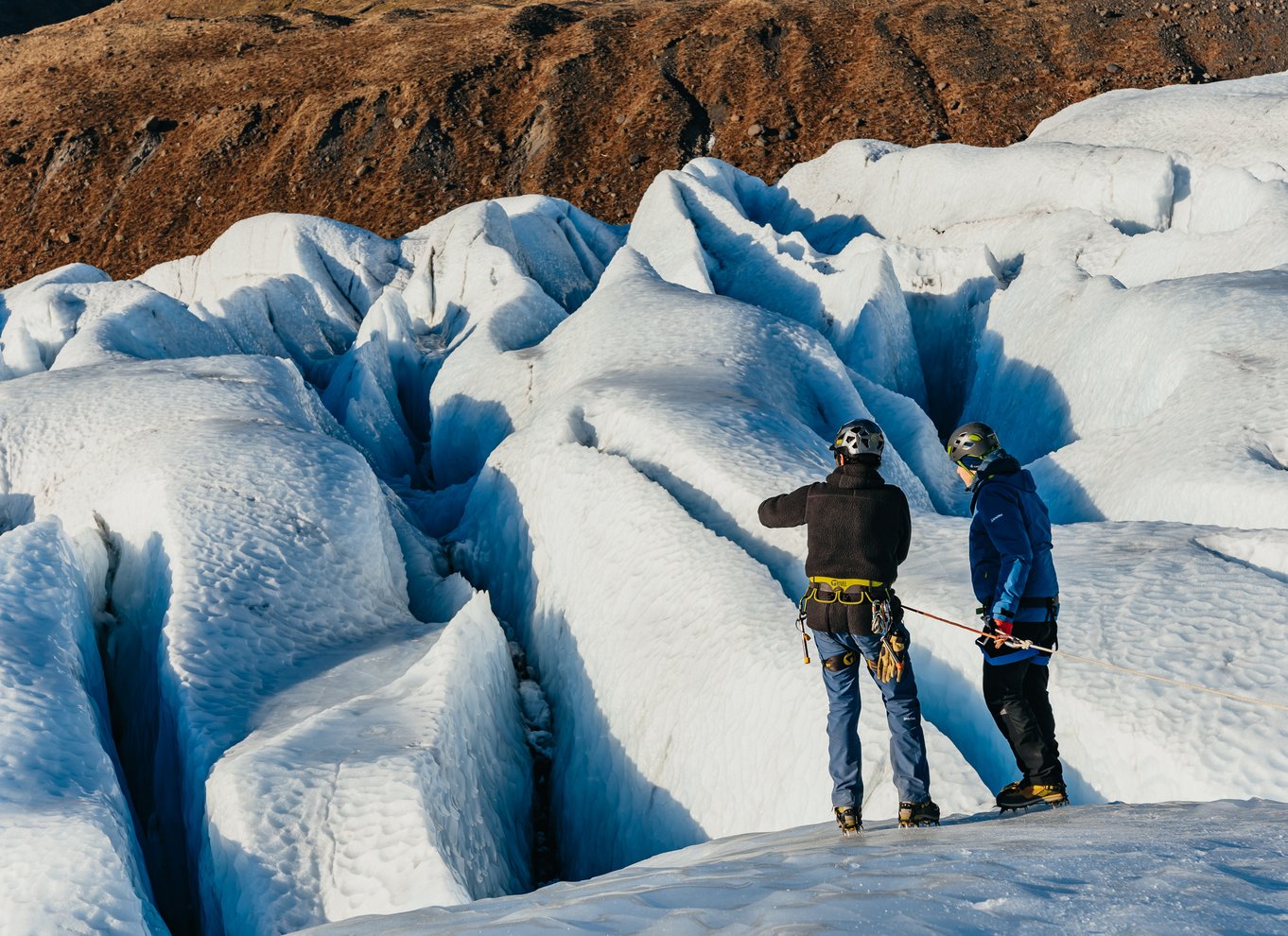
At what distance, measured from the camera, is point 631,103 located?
133ft

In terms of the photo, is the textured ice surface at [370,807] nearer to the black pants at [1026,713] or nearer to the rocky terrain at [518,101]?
the black pants at [1026,713]

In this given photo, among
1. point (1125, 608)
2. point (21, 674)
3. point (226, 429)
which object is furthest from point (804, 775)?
point (226, 429)

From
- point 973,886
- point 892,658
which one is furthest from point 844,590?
point 973,886

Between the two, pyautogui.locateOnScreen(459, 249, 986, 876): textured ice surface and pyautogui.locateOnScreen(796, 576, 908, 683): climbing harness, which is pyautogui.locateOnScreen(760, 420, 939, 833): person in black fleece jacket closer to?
pyautogui.locateOnScreen(796, 576, 908, 683): climbing harness

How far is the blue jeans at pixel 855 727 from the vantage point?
5.22 meters

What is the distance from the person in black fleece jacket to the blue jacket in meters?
0.40

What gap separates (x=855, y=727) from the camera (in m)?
5.35

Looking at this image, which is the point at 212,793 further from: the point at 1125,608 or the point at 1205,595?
the point at 1205,595

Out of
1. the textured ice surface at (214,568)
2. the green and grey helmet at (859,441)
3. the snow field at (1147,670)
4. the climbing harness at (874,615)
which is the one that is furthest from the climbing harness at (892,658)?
the textured ice surface at (214,568)

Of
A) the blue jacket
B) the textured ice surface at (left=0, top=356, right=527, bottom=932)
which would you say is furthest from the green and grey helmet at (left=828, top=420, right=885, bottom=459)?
the textured ice surface at (left=0, top=356, right=527, bottom=932)

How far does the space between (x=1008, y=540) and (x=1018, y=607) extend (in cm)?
34

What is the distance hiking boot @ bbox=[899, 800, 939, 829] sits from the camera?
5.21m

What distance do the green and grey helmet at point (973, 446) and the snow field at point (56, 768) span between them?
500 cm

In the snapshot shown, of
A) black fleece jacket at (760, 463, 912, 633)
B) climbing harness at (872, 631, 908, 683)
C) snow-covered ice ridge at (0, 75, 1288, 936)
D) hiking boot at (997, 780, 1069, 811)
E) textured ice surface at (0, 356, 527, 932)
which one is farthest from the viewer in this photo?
textured ice surface at (0, 356, 527, 932)
